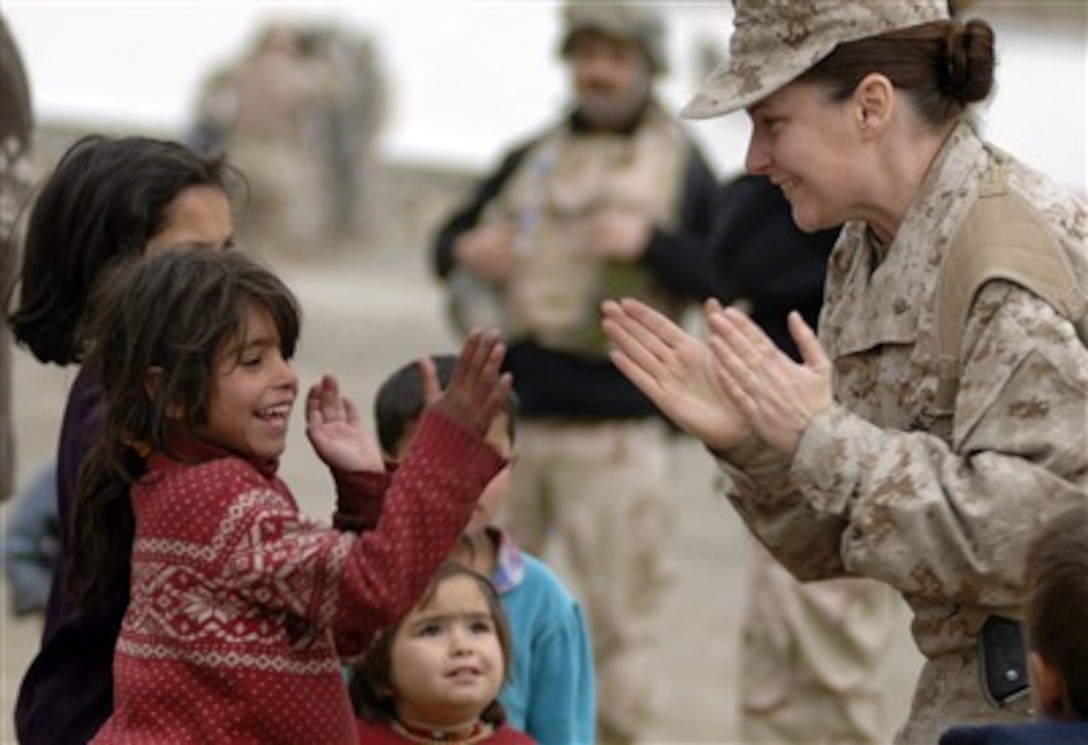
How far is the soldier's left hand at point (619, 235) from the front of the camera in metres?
8.54

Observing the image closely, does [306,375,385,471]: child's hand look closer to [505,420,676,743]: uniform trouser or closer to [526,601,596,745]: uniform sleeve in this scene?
[526,601,596,745]: uniform sleeve

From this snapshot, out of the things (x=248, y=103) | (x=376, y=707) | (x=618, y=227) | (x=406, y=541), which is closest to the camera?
(x=406, y=541)

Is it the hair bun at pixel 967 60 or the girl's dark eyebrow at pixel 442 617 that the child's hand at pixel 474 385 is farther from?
the girl's dark eyebrow at pixel 442 617

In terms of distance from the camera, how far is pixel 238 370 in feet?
14.9

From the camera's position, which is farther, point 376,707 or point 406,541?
point 376,707

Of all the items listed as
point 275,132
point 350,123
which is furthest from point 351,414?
point 350,123

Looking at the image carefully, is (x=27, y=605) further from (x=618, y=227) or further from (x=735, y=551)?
(x=735, y=551)

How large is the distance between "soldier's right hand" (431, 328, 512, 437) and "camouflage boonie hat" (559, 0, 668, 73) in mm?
4451

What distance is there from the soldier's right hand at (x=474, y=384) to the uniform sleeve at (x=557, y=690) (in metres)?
1.56

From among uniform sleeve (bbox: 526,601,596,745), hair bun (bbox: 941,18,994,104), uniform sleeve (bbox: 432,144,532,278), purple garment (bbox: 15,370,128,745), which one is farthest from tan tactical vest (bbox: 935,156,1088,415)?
uniform sleeve (bbox: 432,144,532,278)

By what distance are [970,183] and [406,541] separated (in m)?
1.00

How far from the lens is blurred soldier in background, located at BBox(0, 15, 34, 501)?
259 inches

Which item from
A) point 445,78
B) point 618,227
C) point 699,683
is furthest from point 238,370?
point 445,78

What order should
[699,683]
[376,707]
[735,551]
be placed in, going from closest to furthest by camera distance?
1. [376,707]
2. [699,683]
3. [735,551]
